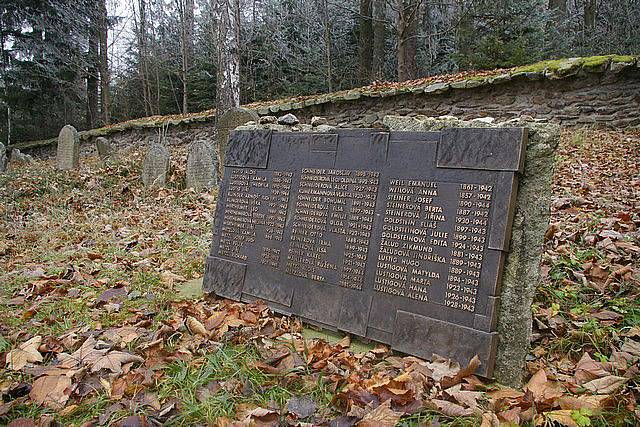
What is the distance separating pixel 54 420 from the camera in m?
2.43

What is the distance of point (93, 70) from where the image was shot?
890 inches

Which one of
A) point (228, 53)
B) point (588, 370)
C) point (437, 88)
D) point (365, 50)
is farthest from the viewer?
point (365, 50)

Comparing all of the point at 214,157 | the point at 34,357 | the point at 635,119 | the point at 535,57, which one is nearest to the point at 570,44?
the point at 535,57

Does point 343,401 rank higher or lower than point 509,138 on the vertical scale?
Answer: lower

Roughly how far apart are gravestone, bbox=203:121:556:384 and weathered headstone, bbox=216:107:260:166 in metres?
5.09

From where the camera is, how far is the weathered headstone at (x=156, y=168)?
865cm

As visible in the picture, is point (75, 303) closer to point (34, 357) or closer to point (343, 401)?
point (34, 357)

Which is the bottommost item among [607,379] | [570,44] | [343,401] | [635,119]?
[343,401]

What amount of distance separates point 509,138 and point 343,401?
1756mm

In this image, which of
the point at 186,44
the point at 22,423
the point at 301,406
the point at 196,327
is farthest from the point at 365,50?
the point at 22,423

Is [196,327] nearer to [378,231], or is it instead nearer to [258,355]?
[258,355]

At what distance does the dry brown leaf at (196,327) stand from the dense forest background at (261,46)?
443 inches

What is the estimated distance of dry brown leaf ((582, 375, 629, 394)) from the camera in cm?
243

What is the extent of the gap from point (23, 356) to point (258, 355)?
1501 millimetres
